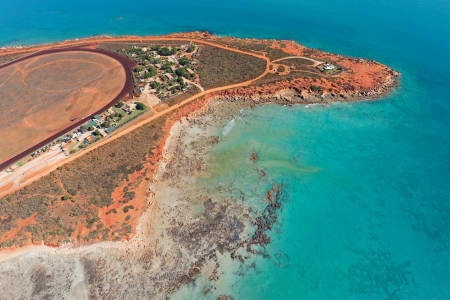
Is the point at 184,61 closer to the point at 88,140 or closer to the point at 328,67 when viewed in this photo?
the point at 88,140

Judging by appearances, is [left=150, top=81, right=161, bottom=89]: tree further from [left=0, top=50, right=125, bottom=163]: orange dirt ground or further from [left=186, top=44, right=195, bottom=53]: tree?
[left=186, top=44, right=195, bottom=53]: tree

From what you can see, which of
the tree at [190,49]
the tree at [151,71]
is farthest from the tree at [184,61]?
the tree at [151,71]

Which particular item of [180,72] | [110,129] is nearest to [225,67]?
[180,72]

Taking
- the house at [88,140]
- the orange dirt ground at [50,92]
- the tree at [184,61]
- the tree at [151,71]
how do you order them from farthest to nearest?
the tree at [184,61], the tree at [151,71], the orange dirt ground at [50,92], the house at [88,140]

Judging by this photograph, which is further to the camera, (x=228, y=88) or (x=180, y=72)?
(x=180, y=72)

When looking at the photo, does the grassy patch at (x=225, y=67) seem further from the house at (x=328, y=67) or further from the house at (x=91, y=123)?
the house at (x=91, y=123)

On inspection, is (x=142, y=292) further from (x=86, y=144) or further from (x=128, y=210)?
(x=86, y=144)

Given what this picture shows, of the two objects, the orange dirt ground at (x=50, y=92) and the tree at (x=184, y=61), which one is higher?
the tree at (x=184, y=61)

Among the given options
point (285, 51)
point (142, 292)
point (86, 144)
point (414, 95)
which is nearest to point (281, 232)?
point (142, 292)

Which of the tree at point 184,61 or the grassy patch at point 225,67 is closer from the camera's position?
the grassy patch at point 225,67
